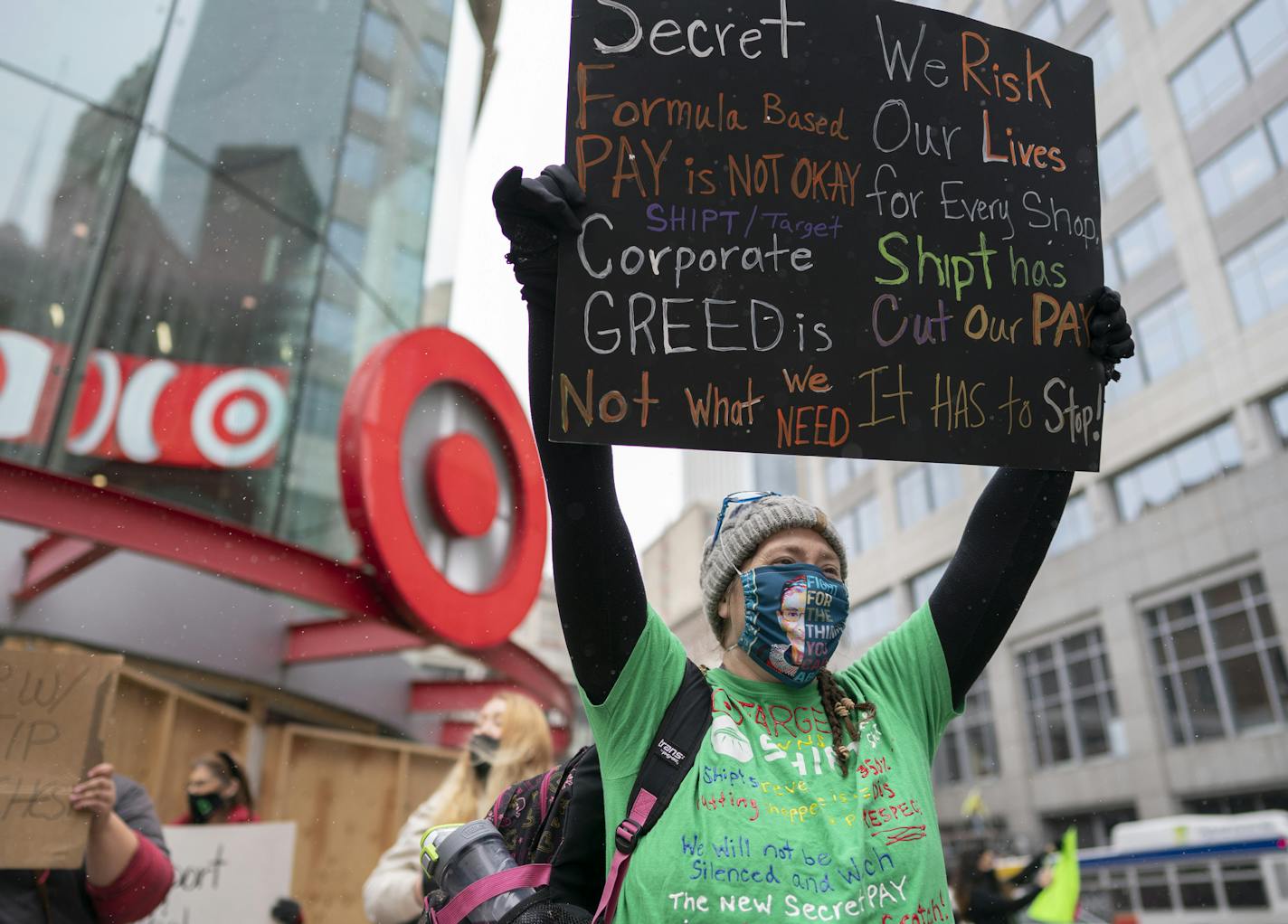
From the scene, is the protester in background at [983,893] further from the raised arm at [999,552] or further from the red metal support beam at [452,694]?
the raised arm at [999,552]

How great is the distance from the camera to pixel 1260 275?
19.3 m

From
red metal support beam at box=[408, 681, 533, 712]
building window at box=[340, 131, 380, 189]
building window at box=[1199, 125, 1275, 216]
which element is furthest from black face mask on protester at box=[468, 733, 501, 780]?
building window at box=[1199, 125, 1275, 216]

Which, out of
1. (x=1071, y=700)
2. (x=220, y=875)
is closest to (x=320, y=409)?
(x=220, y=875)

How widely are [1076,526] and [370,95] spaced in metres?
19.9

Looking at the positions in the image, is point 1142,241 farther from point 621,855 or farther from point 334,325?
point 621,855

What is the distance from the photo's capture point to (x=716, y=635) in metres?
1.96

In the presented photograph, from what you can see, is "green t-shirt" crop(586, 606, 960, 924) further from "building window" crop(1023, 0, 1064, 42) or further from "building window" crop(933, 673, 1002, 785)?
"building window" crop(933, 673, 1002, 785)

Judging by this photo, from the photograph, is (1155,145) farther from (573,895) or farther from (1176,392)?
(573,895)

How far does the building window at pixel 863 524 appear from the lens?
31172 mm

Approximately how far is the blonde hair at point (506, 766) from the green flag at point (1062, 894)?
6572 millimetres

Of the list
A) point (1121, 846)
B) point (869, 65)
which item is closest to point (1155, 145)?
point (1121, 846)

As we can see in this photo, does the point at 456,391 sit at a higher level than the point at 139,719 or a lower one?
higher

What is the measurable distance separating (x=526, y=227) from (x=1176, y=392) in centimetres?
2285

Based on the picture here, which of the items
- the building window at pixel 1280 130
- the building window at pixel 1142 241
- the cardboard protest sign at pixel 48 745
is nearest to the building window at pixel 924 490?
the building window at pixel 1142 241
